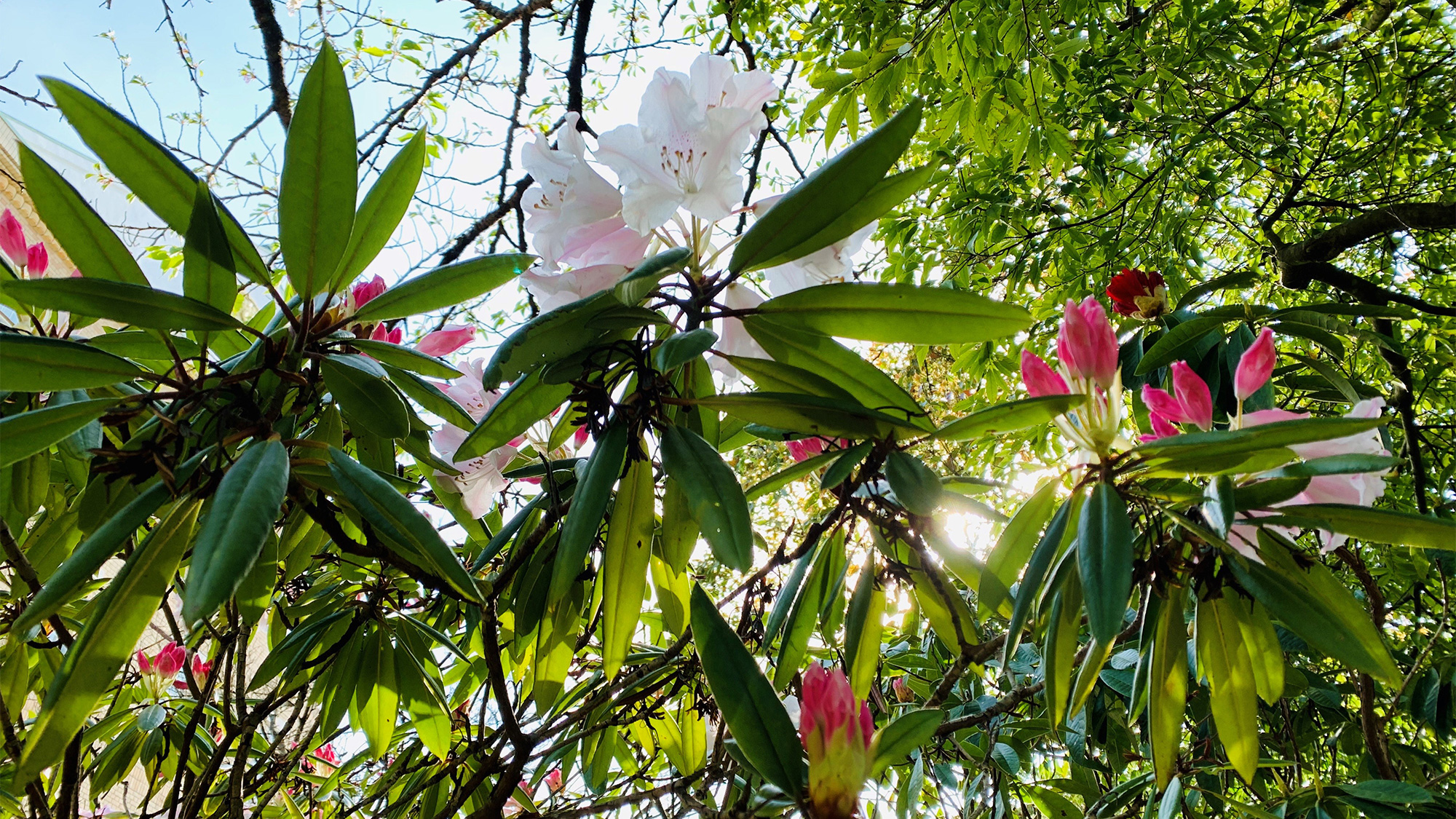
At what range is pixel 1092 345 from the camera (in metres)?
0.69

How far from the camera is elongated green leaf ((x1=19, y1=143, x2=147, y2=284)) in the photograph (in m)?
→ 0.61

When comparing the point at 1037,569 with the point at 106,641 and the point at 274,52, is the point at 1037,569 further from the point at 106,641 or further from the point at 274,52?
the point at 274,52

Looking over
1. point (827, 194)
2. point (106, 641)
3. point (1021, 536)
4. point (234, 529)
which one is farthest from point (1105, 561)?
point (106, 641)

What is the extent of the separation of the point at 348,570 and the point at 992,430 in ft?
3.01

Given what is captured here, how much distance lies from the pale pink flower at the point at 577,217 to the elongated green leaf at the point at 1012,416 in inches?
11.5

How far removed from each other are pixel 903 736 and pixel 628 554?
260 millimetres

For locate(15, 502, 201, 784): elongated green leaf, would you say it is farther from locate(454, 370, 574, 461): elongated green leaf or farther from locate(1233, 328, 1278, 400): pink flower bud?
locate(1233, 328, 1278, 400): pink flower bud

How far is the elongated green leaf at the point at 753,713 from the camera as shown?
0.54 meters

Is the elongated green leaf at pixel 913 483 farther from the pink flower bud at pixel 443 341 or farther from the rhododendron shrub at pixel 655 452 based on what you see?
the pink flower bud at pixel 443 341

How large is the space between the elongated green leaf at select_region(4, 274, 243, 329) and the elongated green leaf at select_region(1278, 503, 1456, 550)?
0.82 meters

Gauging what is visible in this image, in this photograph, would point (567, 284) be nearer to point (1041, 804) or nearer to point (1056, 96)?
point (1041, 804)

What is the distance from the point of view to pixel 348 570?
1.13 m

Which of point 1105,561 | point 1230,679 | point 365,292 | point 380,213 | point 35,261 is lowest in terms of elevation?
point 1230,679

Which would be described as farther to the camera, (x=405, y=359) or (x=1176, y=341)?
(x=1176, y=341)
